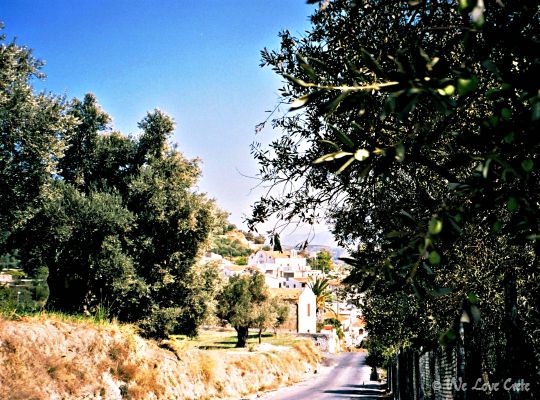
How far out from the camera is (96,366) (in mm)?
19219

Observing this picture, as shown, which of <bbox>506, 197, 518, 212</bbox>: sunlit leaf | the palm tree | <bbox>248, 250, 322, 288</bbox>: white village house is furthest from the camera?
<bbox>248, 250, 322, 288</bbox>: white village house

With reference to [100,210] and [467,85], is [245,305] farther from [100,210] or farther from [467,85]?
[467,85]

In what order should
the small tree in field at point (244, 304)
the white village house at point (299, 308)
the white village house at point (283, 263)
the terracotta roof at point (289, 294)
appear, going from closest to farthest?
the small tree in field at point (244, 304) → the terracotta roof at point (289, 294) → the white village house at point (299, 308) → the white village house at point (283, 263)

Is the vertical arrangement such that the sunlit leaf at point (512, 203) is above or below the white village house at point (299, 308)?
above

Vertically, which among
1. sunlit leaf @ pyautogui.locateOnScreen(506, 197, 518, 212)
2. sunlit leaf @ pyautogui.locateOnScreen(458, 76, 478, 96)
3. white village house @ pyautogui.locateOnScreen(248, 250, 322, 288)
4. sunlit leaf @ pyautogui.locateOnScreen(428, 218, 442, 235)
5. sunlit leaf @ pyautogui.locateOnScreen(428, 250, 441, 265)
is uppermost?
white village house @ pyautogui.locateOnScreen(248, 250, 322, 288)

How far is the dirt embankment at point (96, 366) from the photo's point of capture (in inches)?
629

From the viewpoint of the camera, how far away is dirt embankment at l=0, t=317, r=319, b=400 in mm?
15984

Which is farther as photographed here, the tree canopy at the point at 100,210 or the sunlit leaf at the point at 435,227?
the tree canopy at the point at 100,210

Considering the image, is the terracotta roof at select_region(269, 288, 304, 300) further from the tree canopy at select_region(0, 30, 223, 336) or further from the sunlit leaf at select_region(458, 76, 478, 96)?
the sunlit leaf at select_region(458, 76, 478, 96)

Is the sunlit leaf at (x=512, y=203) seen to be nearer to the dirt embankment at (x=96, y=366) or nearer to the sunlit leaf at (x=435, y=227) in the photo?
the sunlit leaf at (x=435, y=227)

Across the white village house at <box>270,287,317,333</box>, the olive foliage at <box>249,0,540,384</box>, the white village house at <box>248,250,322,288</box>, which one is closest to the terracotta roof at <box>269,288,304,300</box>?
the white village house at <box>270,287,317,333</box>

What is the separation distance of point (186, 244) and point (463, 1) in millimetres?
24655

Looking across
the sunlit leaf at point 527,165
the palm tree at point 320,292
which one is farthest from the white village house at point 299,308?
the sunlit leaf at point 527,165

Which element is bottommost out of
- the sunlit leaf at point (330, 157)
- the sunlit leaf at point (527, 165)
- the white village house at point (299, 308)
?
the white village house at point (299, 308)
